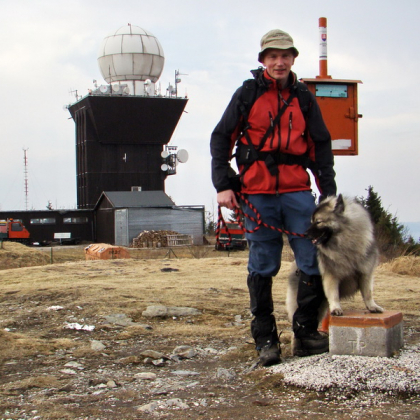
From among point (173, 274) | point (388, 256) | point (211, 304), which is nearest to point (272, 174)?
point (211, 304)

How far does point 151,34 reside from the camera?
4619 cm

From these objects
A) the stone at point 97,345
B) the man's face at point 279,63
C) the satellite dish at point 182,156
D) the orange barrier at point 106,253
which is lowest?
the orange barrier at point 106,253

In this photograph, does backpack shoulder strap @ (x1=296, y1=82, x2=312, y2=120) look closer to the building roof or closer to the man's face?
the man's face

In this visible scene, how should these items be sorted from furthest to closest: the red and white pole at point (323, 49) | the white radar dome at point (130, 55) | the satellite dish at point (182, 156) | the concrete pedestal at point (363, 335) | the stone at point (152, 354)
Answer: the satellite dish at point (182, 156) < the white radar dome at point (130, 55) < the red and white pole at point (323, 49) < the stone at point (152, 354) < the concrete pedestal at point (363, 335)

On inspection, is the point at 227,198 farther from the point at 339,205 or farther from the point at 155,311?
the point at 155,311

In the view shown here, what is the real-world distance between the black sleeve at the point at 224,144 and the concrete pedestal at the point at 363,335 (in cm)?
119

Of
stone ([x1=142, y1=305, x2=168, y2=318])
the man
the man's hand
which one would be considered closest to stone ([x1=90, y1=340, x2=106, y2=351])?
stone ([x1=142, y1=305, x2=168, y2=318])

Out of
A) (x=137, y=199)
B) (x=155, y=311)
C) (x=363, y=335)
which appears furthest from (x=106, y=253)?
(x=137, y=199)

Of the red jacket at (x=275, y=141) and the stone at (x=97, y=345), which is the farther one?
the stone at (x=97, y=345)

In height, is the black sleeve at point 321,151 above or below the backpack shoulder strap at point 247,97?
below

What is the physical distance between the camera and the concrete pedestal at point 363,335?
159 inches

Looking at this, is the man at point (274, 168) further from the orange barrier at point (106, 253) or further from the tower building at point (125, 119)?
the tower building at point (125, 119)

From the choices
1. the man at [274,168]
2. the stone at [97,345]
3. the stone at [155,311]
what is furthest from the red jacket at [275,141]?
the stone at [155,311]

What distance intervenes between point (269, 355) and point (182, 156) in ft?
142
